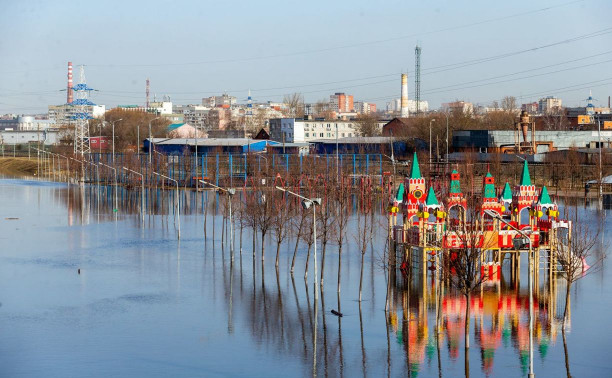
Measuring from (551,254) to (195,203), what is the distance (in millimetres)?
42709

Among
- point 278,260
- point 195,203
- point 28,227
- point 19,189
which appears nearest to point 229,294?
point 278,260

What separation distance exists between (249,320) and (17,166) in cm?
12056

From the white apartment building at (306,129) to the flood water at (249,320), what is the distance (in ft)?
341

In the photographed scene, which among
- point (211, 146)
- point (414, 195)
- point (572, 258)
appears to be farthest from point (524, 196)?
point (211, 146)

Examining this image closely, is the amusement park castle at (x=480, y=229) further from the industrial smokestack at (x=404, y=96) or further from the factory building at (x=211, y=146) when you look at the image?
the industrial smokestack at (x=404, y=96)

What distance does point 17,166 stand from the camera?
146 metres

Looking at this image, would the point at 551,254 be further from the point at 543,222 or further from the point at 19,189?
the point at 19,189

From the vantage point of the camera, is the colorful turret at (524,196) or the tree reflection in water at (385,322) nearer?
the tree reflection in water at (385,322)

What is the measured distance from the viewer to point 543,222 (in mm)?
41625

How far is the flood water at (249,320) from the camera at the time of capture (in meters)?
28.3

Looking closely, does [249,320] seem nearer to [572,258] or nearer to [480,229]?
[480,229]

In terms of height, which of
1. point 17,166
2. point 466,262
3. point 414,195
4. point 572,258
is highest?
point 17,166

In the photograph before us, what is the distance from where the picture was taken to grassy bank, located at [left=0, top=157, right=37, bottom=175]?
138375mm

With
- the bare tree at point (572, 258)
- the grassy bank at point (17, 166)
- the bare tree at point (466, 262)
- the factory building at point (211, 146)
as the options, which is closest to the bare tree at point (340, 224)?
the bare tree at point (466, 262)
